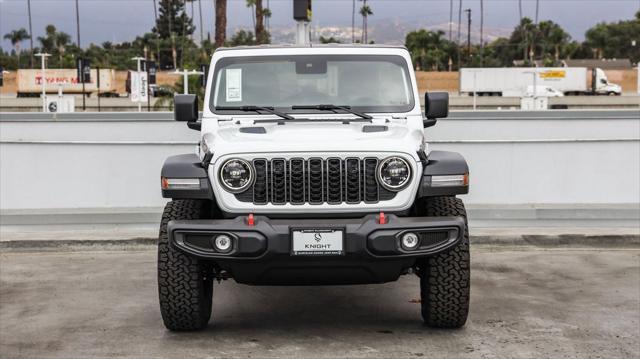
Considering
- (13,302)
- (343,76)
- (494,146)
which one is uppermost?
(343,76)

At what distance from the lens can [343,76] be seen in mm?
8062

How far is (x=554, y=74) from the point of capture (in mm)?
78750

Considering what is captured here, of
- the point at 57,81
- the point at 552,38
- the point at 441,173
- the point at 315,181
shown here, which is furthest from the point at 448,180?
the point at 552,38

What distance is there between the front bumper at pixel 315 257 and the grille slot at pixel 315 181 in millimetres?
152

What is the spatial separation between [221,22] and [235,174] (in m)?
35.1

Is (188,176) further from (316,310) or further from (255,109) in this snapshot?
(316,310)

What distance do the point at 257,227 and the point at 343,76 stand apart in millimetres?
1967

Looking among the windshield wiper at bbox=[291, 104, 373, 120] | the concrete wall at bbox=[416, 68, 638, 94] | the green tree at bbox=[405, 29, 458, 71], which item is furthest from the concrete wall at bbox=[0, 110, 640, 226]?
the green tree at bbox=[405, 29, 458, 71]

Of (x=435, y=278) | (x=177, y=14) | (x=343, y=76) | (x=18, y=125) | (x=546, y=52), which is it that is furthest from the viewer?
(x=177, y=14)

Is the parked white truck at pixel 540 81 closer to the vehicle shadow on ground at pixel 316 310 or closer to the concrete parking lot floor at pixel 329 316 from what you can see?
the concrete parking lot floor at pixel 329 316

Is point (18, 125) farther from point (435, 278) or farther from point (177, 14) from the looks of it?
point (177, 14)

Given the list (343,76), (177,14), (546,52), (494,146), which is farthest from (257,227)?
(177,14)

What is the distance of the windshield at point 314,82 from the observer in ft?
26.1

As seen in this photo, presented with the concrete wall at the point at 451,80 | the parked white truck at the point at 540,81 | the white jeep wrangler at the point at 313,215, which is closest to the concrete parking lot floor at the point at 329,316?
the white jeep wrangler at the point at 313,215
